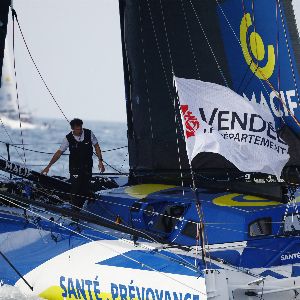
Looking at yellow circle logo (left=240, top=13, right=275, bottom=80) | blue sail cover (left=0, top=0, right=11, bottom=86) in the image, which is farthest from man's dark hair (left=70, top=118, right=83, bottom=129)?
yellow circle logo (left=240, top=13, right=275, bottom=80)

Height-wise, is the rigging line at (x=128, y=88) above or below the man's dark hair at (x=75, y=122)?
above

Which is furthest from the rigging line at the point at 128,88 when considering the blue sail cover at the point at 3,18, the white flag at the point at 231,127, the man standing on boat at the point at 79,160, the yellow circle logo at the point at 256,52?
the white flag at the point at 231,127

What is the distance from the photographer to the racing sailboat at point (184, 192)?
707 centimetres

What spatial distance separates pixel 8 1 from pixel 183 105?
292 cm

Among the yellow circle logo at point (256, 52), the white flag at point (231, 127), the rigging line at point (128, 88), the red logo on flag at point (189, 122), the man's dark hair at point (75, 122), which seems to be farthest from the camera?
the rigging line at point (128, 88)

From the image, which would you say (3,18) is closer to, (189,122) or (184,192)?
(184,192)

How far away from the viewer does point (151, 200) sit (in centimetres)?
856

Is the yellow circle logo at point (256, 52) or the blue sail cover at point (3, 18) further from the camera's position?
the blue sail cover at point (3, 18)

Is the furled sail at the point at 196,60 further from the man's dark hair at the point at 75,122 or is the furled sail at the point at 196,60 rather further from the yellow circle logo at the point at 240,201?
the man's dark hair at the point at 75,122

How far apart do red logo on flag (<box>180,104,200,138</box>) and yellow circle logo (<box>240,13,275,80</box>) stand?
66.6 inches

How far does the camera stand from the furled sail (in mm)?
8742

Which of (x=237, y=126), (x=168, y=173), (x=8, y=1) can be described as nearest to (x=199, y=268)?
(x=237, y=126)

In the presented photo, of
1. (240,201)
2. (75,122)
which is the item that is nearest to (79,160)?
(75,122)

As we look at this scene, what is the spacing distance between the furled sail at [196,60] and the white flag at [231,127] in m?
0.67
